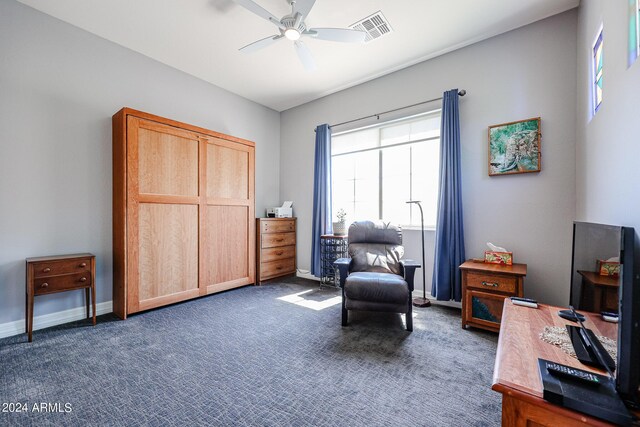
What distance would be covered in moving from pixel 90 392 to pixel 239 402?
0.93m

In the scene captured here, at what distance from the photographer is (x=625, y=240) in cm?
80

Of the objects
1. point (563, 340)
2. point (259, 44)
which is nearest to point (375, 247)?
point (563, 340)

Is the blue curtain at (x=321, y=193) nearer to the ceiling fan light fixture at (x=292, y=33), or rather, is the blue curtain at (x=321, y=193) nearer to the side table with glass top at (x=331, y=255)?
the side table with glass top at (x=331, y=255)

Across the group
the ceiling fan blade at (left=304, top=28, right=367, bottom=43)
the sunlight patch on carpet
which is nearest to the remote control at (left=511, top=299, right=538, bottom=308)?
the sunlight patch on carpet

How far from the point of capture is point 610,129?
1.54 metres

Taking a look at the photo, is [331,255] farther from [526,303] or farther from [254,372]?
[526,303]

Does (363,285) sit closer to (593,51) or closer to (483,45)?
(593,51)

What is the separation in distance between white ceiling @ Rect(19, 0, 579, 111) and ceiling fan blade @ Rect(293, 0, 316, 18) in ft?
1.18

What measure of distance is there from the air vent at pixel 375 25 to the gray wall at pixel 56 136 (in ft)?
8.46

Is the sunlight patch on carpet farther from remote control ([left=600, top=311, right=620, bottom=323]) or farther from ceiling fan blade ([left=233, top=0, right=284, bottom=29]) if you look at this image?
ceiling fan blade ([left=233, top=0, right=284, bottom=29])

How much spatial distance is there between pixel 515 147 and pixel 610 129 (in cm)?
117

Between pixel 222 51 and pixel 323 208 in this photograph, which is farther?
pixel 323 208

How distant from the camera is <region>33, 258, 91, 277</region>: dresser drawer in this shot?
2250 mm

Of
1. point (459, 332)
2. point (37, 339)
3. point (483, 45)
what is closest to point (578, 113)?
point (483, 45)
